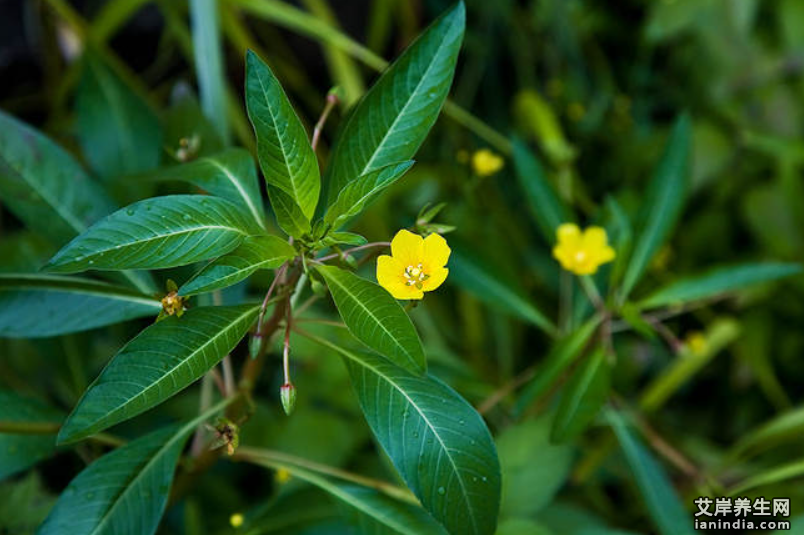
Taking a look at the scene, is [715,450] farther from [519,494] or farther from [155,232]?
[155,232]

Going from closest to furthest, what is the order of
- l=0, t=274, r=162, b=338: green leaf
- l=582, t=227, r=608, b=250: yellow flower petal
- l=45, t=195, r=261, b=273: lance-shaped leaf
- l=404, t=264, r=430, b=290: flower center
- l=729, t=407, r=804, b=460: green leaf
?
l=45, t=195, r=261, b=273: lance-shaped leaf, l=404, t=264, r=430, b=290: flower center, l=0, t=274, r=162, b=338: green leaf, l=582, t=227, r=608, b=250: yellow flower petal, l=729, t=407, r=804, b=460: green leaf

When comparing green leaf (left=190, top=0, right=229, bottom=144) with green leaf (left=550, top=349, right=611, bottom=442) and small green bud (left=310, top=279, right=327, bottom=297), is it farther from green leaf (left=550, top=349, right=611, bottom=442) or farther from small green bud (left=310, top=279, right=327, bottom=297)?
green leaf (left=550, top=349, right=611, bottom=442)

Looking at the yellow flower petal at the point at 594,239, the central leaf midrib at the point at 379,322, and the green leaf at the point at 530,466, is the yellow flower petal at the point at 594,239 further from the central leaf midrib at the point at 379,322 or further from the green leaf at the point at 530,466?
the central leaf midrib at the point at 379,322

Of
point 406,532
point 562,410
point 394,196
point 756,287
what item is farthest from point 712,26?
point 406,532

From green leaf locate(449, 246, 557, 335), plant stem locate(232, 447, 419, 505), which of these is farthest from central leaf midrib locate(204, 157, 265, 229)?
green leaf locate(449, 246, 557, 335)

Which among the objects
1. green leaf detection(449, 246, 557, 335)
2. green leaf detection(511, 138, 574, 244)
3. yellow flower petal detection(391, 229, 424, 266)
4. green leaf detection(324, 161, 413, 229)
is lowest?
yellow flower petal detection(391, 229, 424, 266)

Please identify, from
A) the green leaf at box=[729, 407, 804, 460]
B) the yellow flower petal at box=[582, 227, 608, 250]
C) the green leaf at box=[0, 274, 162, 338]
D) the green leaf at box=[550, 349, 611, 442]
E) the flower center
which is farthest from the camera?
the green leaf at box=[729, 407, 804, 460]

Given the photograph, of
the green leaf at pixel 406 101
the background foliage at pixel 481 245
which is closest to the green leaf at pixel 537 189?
the background foliage at pixel 481 245
